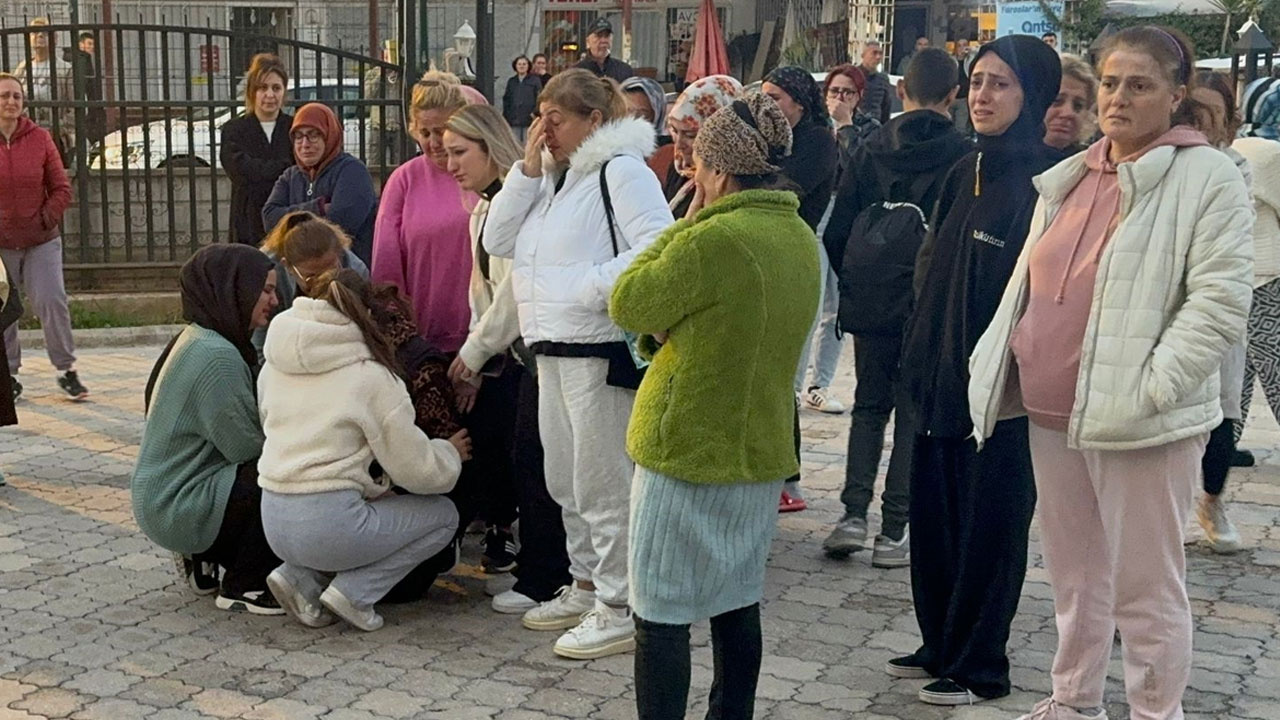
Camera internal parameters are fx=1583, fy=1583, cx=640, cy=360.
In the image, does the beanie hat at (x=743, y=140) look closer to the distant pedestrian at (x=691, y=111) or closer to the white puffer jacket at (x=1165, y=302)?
the white puffer jacket at (x=1165, y=302)

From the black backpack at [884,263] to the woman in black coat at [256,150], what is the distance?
3.40 metres

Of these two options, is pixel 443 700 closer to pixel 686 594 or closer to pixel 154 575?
pixel 686 594

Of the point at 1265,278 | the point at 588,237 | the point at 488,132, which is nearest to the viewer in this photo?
the point at 588,237

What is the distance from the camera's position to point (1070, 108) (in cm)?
489

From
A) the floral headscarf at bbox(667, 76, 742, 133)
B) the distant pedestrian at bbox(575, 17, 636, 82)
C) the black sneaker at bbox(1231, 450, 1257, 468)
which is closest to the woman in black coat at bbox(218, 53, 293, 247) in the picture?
the floral headscarf at bbox(667, 76, 742, 133)

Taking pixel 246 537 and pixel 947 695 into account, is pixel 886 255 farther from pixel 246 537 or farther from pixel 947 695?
pixel 246 537

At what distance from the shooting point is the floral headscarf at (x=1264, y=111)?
35.1 feet

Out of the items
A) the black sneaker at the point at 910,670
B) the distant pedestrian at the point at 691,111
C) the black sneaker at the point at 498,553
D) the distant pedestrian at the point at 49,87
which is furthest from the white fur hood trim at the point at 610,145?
the distant pedestrian at the point at 49,87

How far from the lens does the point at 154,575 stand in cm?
602

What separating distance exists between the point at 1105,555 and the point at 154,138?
883 cm

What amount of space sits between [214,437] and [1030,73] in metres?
3.00

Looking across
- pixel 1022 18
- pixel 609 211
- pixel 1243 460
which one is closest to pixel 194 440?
pixel 609 211

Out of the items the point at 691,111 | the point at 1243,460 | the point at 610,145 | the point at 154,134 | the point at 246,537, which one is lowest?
the point at 1243,460

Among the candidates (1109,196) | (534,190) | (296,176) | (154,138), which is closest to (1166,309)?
(1109,196)
